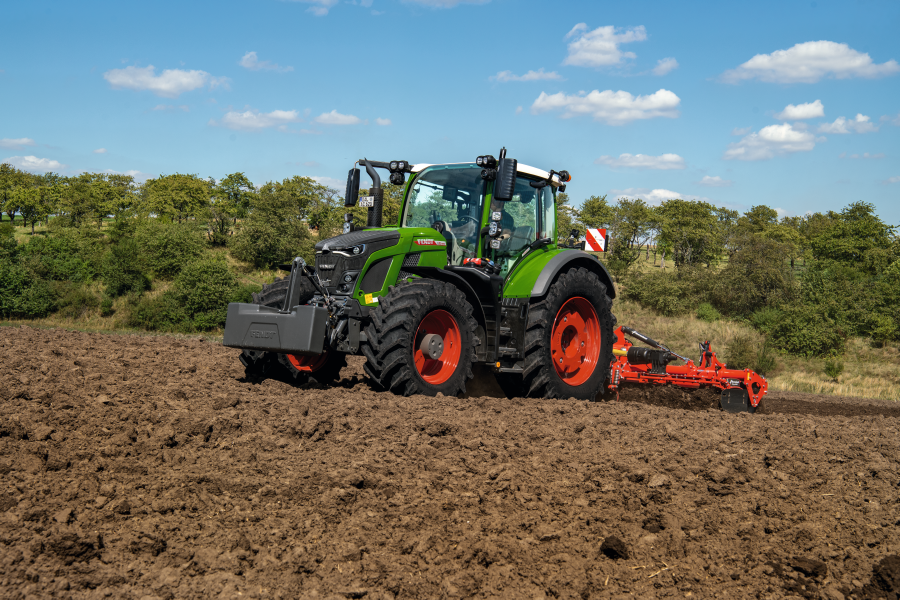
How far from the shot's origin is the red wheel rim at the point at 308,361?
6.90 meters

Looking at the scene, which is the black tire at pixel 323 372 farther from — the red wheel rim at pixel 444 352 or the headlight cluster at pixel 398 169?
the headlight cluster at pixel 398 169

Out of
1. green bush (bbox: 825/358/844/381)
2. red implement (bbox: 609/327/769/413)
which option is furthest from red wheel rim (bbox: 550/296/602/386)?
green bush (bbox: 825/358/844/381)

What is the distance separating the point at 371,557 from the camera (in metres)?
3.20

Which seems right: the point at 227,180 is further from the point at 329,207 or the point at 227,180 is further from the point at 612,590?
the point at 612,590

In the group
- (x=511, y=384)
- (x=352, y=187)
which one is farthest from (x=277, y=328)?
(x=511, y=384)

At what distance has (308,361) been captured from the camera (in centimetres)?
703

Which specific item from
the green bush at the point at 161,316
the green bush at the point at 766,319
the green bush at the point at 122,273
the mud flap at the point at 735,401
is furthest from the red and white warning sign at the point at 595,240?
the green bush at the point at 766,319

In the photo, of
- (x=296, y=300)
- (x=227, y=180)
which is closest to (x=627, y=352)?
(x=296, y=300)

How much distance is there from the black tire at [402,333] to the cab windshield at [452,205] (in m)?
0.92

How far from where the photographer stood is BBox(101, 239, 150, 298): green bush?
23597mm

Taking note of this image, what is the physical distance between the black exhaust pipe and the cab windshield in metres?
0.33

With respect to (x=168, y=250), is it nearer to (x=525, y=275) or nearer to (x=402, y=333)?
(x=525, y=275)

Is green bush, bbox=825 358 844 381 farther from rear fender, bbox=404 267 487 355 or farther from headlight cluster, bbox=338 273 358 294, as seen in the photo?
headlight cluster, bbox=338 273 358 294

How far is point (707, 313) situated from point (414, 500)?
2947 cm
